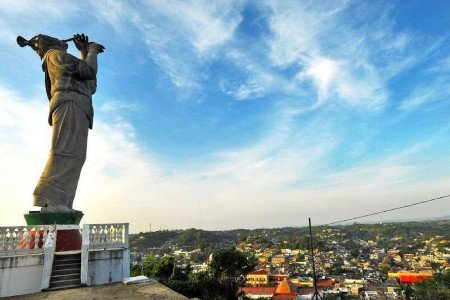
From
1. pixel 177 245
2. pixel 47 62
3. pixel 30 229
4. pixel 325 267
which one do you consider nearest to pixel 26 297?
pixel 30 229

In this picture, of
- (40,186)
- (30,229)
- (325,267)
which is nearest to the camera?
(30,229)

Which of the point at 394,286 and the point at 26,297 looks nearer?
the point at 26,297

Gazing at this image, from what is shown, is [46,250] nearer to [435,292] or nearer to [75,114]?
[75,114]

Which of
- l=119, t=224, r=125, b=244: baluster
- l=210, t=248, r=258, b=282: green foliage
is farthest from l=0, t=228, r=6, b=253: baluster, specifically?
l=210, t=248, r=258, b=282: green foliage

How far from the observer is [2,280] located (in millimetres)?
→ 7762

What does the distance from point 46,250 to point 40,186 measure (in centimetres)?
259

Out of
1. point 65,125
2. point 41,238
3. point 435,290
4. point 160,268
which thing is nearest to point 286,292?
point 435,290

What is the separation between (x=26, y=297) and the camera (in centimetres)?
745

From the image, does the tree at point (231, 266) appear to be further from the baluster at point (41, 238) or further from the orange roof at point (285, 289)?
the orange roof at point (285, 289)

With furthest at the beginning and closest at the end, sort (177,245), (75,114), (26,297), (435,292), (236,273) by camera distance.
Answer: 1. (177,245)
2. (435,292)
3. (236,273)
4. (75,114)
5. (26,297)

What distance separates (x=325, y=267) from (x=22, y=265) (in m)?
109

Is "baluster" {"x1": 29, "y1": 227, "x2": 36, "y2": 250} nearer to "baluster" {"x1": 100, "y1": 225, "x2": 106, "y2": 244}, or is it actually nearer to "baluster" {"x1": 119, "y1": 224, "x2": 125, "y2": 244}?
Result: "baluster" {"x1": 100, "y1": 225, "x2": 106, "y2": 244}

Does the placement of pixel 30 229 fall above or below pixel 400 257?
above

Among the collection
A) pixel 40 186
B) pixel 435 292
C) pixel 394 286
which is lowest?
pixel 394 286
